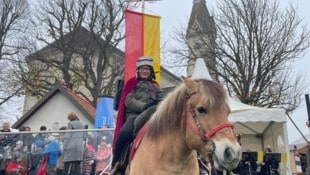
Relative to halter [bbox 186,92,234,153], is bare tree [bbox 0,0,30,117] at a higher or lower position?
higher

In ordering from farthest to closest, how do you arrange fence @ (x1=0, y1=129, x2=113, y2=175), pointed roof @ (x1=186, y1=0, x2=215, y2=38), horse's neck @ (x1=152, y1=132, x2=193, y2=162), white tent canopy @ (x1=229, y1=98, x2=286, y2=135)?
pointed roof @ (x1=186, y1=0, x2=215, y2=38) → white tent canopy @ (x1=229, y1=98, x2=286, y2=135) → fence @ (x1=0, y1=129, x2=113, y2=175) → horse's neck @ (x1=152, y1=132, x2=193, y2=162)

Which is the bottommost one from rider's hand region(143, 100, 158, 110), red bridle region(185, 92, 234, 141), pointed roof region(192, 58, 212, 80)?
red bridle region(185, 92, 234, 141)

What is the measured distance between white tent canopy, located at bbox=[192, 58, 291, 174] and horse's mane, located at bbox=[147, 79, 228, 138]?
26.7ft

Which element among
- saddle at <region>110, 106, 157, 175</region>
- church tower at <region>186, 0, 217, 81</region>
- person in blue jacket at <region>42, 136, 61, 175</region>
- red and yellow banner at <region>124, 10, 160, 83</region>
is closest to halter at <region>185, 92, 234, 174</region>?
saddle at <region>110, 106, 157, 175</region>

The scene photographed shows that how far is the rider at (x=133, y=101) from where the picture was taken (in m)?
5.09

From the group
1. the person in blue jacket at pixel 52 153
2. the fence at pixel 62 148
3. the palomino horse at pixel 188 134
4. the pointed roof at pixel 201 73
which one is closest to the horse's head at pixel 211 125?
the palomino horse at pixel 188 134

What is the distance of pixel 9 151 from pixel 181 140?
8.29 metres

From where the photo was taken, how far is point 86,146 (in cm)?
1112

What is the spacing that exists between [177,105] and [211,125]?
22.9 inches

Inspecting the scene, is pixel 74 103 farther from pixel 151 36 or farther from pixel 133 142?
pixel 133 142

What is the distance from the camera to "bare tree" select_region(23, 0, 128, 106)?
33.9 metres

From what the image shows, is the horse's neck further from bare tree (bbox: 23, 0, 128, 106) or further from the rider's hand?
bare tree (bbox: 23, 0, 128, 106)

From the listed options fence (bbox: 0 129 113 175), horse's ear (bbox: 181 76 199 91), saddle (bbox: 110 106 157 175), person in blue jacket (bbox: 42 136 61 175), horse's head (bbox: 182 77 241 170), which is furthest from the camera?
person in blue jacket (bbox: 42 136 61 175)

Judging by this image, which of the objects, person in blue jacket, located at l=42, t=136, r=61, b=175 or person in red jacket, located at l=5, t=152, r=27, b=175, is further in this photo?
person in red jacket, located at l=5, t=152, r=27, b=175
